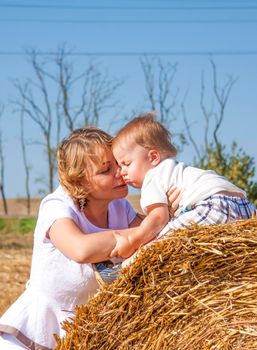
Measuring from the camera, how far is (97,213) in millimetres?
4500

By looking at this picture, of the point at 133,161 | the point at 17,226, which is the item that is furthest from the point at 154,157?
the point at 17,226

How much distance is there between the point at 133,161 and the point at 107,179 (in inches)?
7.2

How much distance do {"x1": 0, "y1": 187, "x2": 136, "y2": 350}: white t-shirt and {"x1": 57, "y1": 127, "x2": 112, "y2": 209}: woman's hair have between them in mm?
57

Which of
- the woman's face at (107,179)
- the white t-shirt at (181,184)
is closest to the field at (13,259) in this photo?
the woman's face at (107,179)

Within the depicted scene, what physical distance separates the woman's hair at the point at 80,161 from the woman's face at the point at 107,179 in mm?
21

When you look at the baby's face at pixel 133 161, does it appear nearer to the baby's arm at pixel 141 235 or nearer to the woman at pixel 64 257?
the woman at pixel 64 257

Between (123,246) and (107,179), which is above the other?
(107,179)

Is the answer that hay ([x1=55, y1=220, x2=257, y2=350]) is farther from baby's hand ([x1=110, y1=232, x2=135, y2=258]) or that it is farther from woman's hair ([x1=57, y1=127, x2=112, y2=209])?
woman's hair ([x1=57, y1=127, x2=112, y2=209])

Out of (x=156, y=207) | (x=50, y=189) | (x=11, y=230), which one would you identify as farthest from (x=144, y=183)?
(x=50, y=189)

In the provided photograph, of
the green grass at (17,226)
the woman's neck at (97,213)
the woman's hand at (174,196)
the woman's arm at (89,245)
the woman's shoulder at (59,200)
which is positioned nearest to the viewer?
the woman's arm at (89,245)

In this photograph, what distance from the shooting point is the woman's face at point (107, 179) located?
4.32 m

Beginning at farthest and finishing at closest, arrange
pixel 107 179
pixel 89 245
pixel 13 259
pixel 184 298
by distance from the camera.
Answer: pixel 13 259
pixel 107 179
pixel 89 245
pixel 184 298

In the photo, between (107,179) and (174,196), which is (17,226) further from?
(174,196)

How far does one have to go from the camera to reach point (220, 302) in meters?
3.78
